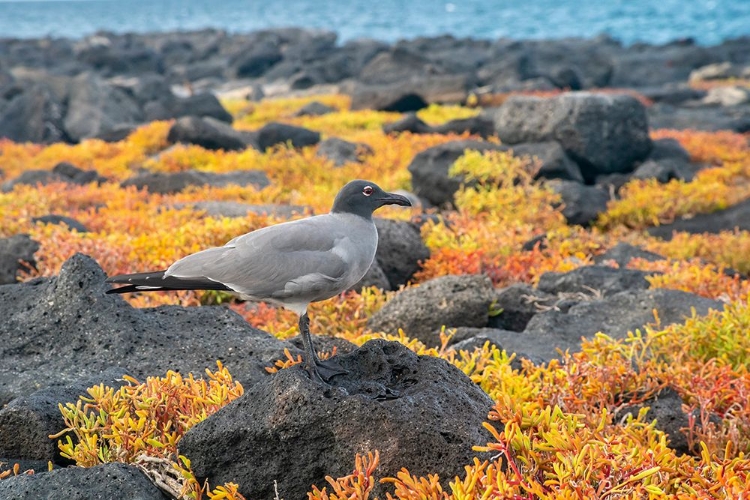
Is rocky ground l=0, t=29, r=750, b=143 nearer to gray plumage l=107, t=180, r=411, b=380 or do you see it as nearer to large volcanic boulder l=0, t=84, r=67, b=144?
large volcanic boulder l=0, t=84, r=67, b=144

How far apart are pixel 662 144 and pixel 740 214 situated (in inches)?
229

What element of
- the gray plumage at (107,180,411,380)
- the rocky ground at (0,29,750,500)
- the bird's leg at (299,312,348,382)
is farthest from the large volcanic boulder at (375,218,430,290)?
the bird's leg at (299,312,348,382)

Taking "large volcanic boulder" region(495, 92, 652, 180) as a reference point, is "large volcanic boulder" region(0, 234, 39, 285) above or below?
above

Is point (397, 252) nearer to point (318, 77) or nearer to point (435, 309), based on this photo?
point (435, 309)

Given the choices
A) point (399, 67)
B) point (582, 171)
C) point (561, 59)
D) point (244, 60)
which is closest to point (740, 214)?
point (582, 171)

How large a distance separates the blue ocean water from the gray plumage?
99.0 metres

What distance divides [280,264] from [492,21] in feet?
490

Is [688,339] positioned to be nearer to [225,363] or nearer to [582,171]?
[225,363]

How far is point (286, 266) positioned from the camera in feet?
16.5

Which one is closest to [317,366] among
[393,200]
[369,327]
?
[393,200]

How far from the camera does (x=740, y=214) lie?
48.7ft

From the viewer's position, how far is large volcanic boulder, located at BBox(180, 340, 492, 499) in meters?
4.03

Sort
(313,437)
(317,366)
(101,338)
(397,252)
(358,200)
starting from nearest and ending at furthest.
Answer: (313,437) → (317,366) → (358,200) → (101,338) → (397,252)

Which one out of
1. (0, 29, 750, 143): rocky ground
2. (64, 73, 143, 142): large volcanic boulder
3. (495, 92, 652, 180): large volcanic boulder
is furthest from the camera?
(0, 29, 750, 143): rocky ground
